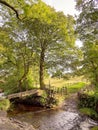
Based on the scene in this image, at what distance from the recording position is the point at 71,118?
24156mm

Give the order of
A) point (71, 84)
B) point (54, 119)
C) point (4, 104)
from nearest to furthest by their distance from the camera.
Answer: point (54, 119), point (4, 104), point (71, 84)

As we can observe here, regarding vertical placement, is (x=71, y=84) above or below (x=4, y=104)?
above

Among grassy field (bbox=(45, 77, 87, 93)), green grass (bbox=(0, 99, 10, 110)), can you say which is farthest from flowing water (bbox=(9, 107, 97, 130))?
grassy field (bbox=(45, 77, 87, 93))

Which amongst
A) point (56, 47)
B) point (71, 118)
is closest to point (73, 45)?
point (56, 47)

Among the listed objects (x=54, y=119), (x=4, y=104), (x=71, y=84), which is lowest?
(x=54, y=119)

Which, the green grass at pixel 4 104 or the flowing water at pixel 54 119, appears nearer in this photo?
the flowing water at pixel 54 119

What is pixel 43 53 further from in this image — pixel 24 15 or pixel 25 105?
pixel 24 15

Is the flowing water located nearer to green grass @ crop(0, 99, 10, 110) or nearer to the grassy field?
green grass @ crop(0, 99, 10, 110)

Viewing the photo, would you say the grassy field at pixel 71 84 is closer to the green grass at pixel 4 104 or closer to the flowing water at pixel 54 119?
the flowing water at pixel 54 119

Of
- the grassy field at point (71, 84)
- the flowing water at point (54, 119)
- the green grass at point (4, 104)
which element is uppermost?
the grassy field at point (71, 84)

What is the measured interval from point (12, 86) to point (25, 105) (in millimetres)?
4470

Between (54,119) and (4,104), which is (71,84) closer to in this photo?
(54,119)

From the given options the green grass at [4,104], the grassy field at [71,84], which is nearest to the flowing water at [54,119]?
the green grass at [4,104]

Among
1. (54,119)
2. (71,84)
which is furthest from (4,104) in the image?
(71,84)
